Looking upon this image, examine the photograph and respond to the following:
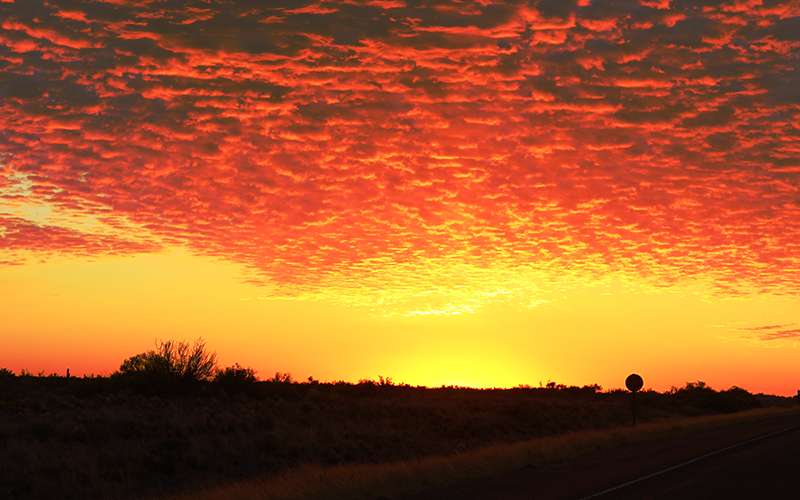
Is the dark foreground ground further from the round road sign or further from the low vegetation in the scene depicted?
the round road sign

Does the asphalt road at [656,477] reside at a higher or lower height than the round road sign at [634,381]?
lower

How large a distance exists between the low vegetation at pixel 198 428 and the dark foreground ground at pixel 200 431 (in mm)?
57

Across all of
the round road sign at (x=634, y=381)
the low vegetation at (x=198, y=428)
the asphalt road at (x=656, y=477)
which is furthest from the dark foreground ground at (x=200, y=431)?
the asphalt road at (x=656, y=477)

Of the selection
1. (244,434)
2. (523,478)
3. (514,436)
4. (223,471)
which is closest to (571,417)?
(514,436)

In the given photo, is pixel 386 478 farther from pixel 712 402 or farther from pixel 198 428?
pixel 712 402

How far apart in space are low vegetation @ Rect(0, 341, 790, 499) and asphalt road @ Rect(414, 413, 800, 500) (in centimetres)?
948

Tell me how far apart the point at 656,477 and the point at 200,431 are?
20.8m

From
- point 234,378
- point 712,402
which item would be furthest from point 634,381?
point 712,402

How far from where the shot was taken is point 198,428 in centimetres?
3438

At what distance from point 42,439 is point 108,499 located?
32.8ft

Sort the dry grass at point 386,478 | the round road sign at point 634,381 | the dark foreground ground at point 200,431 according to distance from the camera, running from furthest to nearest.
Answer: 1. the round road sign at point 634,381
2. the dark foreground ground at point 200,431
3. the dry grass at point 386,478

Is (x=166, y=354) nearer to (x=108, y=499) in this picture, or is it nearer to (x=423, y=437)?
(x=423, y=437)

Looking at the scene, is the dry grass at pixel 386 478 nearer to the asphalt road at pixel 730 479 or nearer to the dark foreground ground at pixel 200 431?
the asphalt road at pixel 730 479

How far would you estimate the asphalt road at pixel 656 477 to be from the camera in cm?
1611
